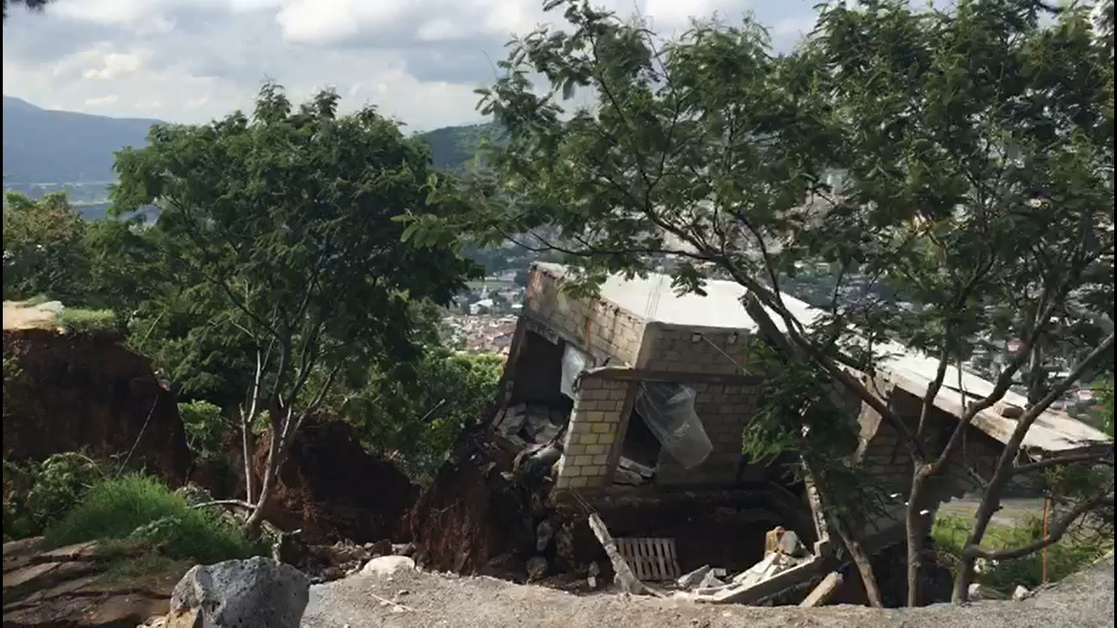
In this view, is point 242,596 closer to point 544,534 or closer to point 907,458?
point 544,534

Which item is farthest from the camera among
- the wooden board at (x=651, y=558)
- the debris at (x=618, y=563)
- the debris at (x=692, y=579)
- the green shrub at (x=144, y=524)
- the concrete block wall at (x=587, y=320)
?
the concrete block wall at (x=587, y=320)

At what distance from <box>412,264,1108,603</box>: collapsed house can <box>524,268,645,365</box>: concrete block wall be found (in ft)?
0.06

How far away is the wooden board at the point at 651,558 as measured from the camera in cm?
968

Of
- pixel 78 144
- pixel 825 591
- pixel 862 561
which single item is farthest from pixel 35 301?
pixel 862 561

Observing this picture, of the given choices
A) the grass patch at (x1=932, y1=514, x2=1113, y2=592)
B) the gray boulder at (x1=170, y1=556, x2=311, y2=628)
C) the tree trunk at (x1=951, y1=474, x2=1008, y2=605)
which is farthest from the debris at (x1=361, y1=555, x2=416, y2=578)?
the grass patch at (x1=932, y1=514, x2=1113, y2=592)

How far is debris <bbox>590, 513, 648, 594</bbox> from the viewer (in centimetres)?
796

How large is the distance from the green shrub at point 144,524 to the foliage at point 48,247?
9.81 feet

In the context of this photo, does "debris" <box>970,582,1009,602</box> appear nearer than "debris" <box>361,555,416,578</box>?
No

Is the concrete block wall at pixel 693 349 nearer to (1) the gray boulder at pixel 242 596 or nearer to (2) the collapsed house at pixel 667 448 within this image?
(2) the collapsed house at pixel 667 448

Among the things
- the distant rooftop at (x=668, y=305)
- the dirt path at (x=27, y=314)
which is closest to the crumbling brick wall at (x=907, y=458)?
the distant rooftop at (x=668, y=305)

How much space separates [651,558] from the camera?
9.88 meters

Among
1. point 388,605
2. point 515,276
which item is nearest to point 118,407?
point 515,276

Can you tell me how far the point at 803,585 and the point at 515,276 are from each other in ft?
15.4

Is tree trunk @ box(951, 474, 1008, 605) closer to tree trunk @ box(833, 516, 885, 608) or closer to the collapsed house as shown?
tree trunk @ box(833, 516, 885, 608)
